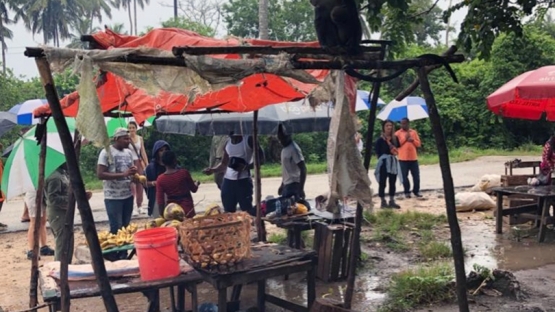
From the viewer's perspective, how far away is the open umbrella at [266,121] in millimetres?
8430

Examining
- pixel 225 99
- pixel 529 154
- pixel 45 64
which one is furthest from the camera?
pixel 529 154

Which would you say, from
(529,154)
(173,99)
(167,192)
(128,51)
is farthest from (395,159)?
(529,154)

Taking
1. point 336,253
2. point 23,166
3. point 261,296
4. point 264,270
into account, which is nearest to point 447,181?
point 264,270

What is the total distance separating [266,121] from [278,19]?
19.1m

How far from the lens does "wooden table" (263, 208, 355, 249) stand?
678cm

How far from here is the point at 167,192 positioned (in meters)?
6.52

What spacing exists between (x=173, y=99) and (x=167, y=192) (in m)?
1.47

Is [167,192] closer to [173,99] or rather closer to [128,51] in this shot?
[173,99]

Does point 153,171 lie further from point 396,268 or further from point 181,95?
point 181,95

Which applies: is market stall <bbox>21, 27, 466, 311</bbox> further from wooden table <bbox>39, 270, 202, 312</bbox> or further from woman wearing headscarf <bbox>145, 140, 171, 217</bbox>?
woman wearing headscarf <bbox>145, 140, 171, 217</bbox>

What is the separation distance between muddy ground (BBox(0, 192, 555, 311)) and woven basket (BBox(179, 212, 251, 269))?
1.79m

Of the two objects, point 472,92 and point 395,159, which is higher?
point 472,92

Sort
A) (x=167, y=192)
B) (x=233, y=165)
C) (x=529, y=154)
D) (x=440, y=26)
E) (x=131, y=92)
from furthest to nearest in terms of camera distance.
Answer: (x=440, y=26) → (x=529, y=154) → (x=233, y=165) → (x=167, y=192) → (x=131, y=92)

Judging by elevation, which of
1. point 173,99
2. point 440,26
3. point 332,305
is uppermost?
point 440,26
